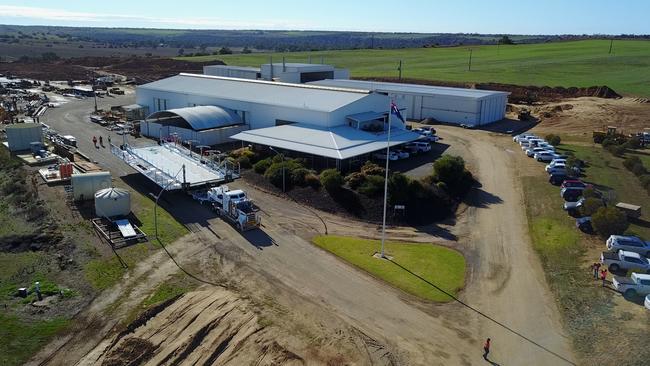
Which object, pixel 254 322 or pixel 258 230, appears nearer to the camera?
pixel 254 322

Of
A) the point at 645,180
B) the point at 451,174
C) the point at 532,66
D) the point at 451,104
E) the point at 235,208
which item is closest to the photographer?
the point at 235,208

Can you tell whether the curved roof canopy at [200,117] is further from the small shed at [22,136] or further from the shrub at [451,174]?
the shrub at [451,174]

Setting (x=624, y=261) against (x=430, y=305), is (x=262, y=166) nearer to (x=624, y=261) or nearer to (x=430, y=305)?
(x=430, y=305)

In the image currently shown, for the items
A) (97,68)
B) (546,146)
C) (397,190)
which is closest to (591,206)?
(397,190)

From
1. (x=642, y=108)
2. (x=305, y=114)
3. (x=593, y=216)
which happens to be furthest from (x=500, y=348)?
(x=642, y=108)

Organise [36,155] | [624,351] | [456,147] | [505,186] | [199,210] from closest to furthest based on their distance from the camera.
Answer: [624,351] < [199,210] < [505,186] < [36,155] < [456,147]

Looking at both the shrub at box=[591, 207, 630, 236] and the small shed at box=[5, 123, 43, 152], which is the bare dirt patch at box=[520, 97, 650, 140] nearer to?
the shrub at box=[591, 207, 630, 236]

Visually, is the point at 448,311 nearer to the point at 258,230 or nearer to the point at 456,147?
the point at 258,230
